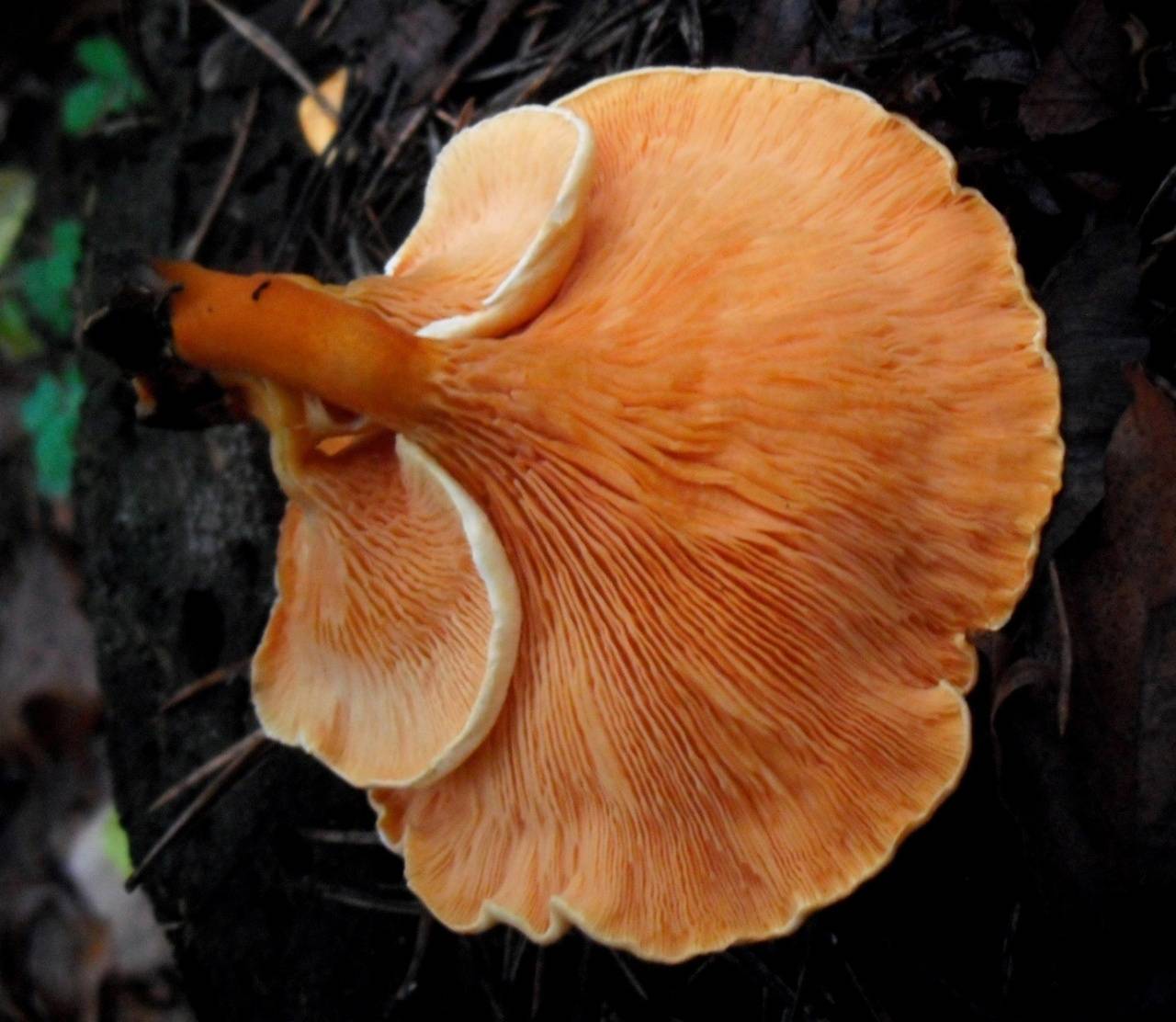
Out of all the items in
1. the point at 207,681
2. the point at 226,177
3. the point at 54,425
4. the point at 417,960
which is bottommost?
the point at 417,960

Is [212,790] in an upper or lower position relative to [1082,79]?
lower

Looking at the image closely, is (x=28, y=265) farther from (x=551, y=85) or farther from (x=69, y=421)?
(x=551, y=85)

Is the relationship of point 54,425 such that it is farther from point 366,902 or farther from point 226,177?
point 366,902

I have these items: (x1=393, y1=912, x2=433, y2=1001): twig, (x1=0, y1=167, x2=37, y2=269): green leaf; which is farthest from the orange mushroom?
(x1=0, y1=167, x2=37, y2=269): green leaf

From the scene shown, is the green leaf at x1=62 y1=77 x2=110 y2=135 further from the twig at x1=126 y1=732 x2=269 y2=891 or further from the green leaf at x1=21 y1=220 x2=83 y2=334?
the twig at x1=126 y1=732 x2=269 y2=891

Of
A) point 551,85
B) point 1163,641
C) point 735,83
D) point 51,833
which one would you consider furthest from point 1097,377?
point 51,833

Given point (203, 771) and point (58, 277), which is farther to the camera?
point (58, 277)

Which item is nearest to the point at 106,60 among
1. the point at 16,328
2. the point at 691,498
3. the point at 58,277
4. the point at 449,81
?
the point at 58,277
